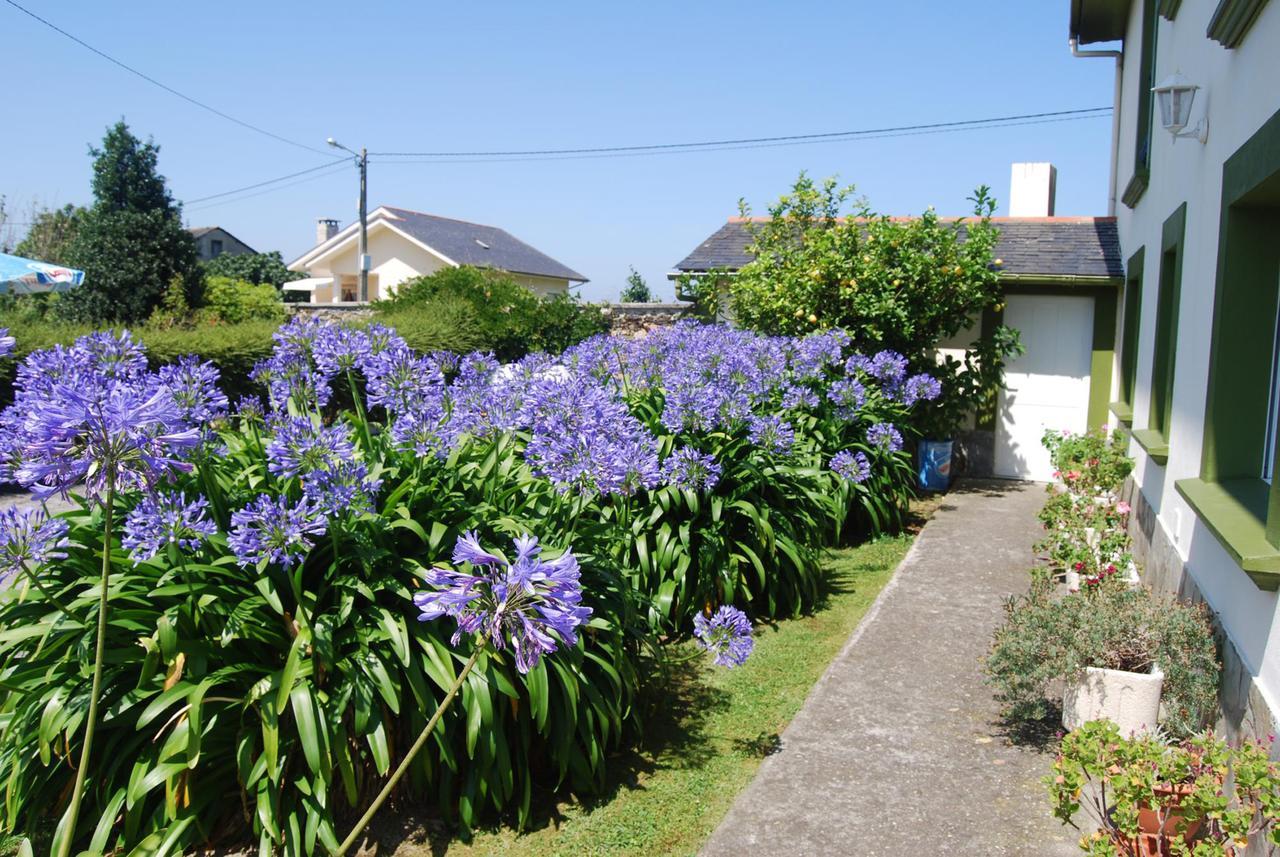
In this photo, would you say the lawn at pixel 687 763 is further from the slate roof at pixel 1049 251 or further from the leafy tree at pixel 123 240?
the leafy tree at pixel 123 240

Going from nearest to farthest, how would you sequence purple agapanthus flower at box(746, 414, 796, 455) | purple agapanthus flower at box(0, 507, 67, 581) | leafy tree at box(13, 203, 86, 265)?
purple agapanthus flower at box(0, 507, 67, 581), purple agapanthus flower at box(746, 414, 796, 455), leafy tree at box(13, 203, 86, 265)

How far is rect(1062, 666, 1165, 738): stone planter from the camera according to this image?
438 centimetres

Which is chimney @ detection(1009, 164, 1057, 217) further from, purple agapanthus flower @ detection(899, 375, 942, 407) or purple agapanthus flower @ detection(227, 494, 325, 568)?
purple agapanthus flower @ detection(227, 494, 325, 568)

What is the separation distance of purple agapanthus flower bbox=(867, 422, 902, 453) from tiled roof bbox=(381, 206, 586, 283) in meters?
25.1

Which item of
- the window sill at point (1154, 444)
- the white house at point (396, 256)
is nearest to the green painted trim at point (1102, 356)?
the window sill at point (1154, 444)

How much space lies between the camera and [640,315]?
634 inches

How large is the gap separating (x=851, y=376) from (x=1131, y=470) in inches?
106

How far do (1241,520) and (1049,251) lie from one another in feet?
28.7

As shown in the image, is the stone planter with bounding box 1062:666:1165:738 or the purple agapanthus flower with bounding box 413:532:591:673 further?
the stone planter with bounding box 1062:666:1165:738

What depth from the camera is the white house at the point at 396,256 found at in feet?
114

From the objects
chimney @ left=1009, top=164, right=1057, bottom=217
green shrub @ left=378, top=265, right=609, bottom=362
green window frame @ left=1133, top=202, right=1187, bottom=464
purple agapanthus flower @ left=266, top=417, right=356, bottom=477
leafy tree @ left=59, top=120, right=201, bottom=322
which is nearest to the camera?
purple agapanthus flower @ left=266, top=417, right=356, bottom=477

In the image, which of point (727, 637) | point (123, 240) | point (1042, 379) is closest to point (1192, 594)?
point (727, 637)

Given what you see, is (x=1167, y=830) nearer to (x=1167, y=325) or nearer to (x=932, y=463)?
(x=1167, y=325)

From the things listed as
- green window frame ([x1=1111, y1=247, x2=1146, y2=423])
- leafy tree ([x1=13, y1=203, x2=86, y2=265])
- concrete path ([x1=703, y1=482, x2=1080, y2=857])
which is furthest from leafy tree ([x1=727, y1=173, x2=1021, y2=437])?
leafy tree ([x1=13, y1=203, x2=86, y2=265])
